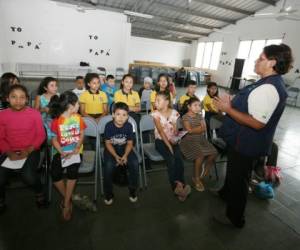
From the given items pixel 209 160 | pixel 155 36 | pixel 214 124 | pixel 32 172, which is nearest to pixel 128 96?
pixel 214 124

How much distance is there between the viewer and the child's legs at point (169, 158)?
7.77ft

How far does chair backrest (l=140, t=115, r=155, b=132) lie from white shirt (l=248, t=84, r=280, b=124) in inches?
55.0

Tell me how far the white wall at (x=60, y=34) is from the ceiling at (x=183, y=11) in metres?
0.64

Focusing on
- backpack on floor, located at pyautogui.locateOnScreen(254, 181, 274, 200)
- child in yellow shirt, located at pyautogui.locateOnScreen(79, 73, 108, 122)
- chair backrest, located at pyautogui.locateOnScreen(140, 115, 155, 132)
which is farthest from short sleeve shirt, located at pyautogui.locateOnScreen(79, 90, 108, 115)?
backpack on floor, located at pyautogui.locateOnScreen(254, 181, 274, 200)

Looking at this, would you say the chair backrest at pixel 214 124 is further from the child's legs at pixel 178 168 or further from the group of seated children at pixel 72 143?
the child's legs at pixel 178 168

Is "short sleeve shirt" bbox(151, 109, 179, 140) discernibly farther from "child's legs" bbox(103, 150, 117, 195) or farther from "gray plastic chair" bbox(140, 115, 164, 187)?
"child's legs" bbox(103, 150, 117, 195)

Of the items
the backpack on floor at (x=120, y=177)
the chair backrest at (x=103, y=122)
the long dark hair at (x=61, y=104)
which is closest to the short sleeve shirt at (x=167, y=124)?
the chair backrest at (x=103, y=122)

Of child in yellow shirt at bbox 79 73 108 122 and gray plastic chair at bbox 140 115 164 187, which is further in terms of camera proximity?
child in yellow shirt at bbox 79 73 108 122

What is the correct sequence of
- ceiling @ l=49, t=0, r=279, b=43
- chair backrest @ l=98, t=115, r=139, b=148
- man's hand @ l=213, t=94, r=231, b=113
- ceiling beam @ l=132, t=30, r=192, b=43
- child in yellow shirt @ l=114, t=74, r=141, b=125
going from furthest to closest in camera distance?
1. ceiling beam @ l=132, t=30, r=192, b=43
2. ceiling @ l=49, t=0, r=279, b=43
3. child in yellow shirt @ l=114, t=74, r=141, b=125
4. chair backrest @ l=98, t=115, r=139, b=148
5. man's hand @ l=213, t=94, r=231, b=113

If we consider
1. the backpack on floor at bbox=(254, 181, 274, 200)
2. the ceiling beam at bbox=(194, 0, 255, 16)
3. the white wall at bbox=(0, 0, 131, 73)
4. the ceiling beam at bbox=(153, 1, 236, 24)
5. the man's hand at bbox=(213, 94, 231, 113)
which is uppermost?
the ceiling beam at bbox=(194, 0, 255, 16)

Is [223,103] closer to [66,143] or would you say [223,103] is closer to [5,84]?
[66,143]

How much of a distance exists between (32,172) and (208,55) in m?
17.1

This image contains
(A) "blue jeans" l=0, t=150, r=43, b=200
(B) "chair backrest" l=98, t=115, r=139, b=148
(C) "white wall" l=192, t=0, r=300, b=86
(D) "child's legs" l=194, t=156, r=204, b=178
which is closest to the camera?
(A) "blue jeans" l=0, t=150, r=43, b=200

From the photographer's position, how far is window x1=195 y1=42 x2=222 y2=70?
15736 millimetres
